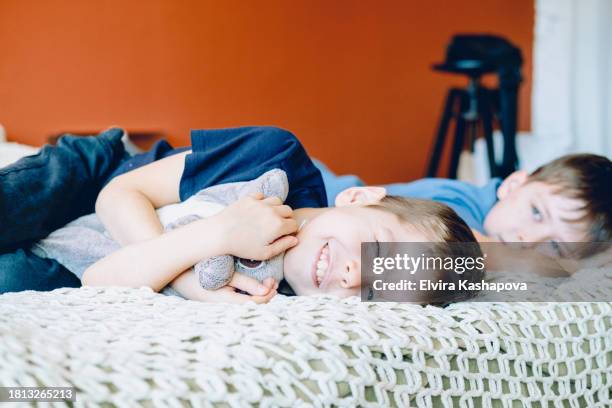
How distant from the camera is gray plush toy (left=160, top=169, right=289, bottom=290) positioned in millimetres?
789

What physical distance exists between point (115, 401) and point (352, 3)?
2.46 m

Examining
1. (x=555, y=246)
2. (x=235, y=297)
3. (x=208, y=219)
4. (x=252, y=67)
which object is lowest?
(x=555, y=246)

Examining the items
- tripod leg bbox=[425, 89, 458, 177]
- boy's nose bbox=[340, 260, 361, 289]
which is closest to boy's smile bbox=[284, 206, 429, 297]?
boy's nose bbox=[340, 260, 361, 289]

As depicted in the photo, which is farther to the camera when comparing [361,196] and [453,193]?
[453,193]

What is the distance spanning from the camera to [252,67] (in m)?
2.38

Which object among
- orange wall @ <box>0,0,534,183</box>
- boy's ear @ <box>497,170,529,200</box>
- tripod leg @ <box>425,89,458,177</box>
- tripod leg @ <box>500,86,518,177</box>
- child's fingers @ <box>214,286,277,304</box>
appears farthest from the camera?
tripod leg @ <box>425,89,458,177</box>

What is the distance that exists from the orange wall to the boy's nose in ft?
5.18

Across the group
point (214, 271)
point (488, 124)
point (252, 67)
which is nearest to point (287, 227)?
point (214, 271)

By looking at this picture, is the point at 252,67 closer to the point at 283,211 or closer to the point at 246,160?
the point at 246,160

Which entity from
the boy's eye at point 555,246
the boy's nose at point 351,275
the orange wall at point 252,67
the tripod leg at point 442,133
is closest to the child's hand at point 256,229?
the boy's nose at point 351,275

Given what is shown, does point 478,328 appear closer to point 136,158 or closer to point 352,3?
point 136,158

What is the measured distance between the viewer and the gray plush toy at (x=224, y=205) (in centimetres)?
79

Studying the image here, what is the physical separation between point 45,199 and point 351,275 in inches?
24.1

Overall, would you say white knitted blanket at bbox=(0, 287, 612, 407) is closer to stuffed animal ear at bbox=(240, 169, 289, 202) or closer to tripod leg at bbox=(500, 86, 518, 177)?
stuffed animal ear at bbox=(240, 169, 289, 202)
